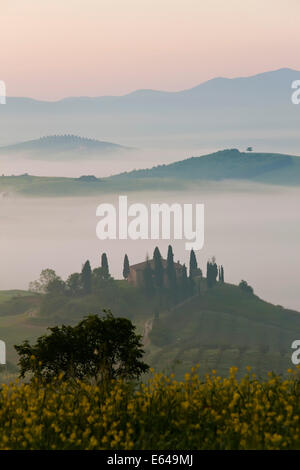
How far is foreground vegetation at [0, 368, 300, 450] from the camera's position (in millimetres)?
21156

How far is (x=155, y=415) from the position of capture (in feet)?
76.0

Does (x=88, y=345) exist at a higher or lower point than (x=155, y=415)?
higher

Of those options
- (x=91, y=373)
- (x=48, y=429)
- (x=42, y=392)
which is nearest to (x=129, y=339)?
(x=91, y=373)

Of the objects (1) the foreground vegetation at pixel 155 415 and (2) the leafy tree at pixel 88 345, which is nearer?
(1) the foreground vegetation at pixel 155 415

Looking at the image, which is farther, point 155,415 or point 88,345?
point 88,345

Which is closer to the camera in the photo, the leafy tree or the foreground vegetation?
the foreground vegetation

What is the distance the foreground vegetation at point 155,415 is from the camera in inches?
833
